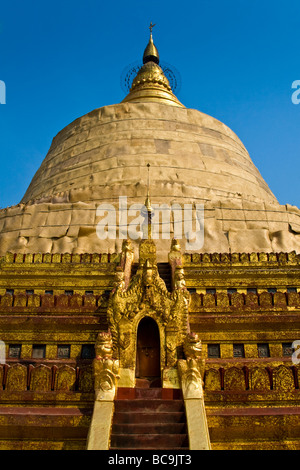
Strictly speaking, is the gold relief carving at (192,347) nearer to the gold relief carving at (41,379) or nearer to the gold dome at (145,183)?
the gold relief carving at (41,379)

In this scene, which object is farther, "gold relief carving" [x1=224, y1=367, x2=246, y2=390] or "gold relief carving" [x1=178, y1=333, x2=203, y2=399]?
"gold relief carving" [x1=224, y1=367, x2=246, y2=390]

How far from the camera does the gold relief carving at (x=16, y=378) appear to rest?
11016 mm

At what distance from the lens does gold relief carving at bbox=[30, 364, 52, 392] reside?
11.0 m

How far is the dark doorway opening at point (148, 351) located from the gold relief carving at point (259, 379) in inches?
83.8

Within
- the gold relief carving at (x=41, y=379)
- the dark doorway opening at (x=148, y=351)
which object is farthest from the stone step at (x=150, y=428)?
the dark doorway opening at (x=148, y=351)

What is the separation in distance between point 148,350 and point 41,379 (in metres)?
2.60

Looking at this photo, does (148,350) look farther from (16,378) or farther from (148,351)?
(16,378)

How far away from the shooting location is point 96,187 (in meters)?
23.9

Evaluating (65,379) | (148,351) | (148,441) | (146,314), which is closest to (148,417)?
(148,441)

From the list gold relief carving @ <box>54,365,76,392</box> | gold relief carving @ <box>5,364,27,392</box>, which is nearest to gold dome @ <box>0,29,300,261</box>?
gold relief carving @ <box>54,365,76,392</box>

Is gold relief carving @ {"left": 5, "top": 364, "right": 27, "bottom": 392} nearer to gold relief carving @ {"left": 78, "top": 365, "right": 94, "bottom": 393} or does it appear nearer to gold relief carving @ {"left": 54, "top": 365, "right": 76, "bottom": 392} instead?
gold relief carving @ {"left": 54, "top": 365, "right": 76, "bottom": 392}

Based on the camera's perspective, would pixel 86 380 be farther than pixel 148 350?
No

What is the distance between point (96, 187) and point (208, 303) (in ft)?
34.7

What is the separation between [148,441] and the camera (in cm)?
955
